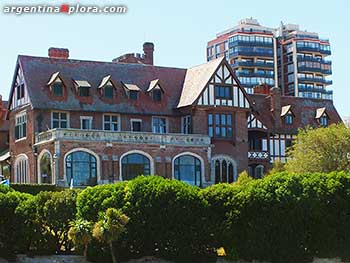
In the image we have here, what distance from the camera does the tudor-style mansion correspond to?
54250 millimetres

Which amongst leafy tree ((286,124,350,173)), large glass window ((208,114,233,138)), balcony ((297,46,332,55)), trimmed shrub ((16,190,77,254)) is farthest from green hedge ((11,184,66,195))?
balcony ((297,46,332,55))

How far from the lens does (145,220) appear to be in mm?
35875

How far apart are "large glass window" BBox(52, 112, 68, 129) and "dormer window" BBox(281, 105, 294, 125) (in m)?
20.4

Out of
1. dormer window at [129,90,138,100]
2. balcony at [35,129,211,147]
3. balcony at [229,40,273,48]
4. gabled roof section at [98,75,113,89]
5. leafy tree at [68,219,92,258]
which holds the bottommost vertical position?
leafy tree at [68,219,92,258]

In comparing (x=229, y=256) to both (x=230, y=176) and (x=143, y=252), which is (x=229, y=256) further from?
(x=230, y=176)

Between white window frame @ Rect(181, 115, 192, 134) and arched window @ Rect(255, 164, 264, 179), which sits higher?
white window frame @ Rect(181, 115, 192, 134)

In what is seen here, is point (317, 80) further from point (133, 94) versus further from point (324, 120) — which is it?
point (133, 94)

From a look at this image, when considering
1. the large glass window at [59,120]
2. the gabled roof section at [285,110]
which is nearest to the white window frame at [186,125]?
the large glass window at [59,120]

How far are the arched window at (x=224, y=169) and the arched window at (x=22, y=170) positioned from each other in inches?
523

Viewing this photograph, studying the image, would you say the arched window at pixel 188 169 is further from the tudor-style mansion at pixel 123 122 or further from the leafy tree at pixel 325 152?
the leafy tree at pixel 325 152

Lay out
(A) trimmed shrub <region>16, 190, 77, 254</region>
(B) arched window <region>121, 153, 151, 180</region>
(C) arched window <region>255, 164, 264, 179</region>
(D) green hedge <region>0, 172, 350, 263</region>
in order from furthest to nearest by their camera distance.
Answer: (C) arched window <region>255, 164, 264, 179</region> → (B) arched window <region>121, 153, 151, 180</region> → (A) trimmed shrub <region>16, 190, 77, 254</region> → (D) green hedge <region>0, 172, 350, 263</region>

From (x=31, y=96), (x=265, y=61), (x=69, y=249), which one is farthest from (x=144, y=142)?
(x=265, y=61)

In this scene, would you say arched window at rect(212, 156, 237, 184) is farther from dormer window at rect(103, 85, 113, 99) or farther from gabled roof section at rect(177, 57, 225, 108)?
dormer window at rect(103, 85, 113, 99)

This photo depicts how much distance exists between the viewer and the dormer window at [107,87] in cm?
5862
